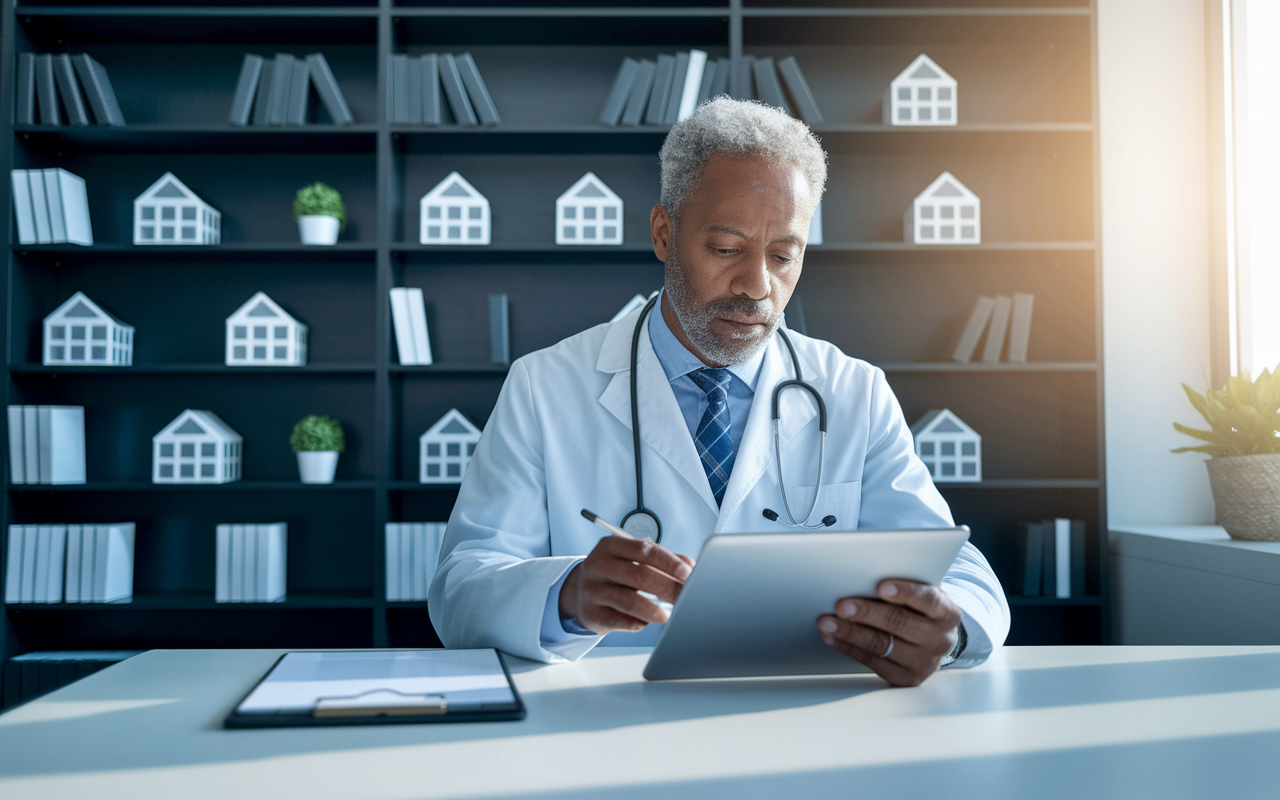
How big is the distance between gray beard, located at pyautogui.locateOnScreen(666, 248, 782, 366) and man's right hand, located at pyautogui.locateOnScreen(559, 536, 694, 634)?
57 centimetres

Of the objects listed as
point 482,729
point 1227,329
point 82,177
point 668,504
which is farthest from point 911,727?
point 82,177

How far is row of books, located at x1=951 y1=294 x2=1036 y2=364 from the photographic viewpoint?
105 inches

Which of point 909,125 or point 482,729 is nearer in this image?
point 482,729

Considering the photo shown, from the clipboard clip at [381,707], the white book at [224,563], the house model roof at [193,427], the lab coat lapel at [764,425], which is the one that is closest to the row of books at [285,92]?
the house model roof at [193,427]

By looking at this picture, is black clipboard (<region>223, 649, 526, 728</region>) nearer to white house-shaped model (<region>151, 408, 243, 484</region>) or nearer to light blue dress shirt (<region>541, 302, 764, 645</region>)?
light blue dress shirt (<region>541, 302, 764, 645</region>)

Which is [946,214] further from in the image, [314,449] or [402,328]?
[314,449]

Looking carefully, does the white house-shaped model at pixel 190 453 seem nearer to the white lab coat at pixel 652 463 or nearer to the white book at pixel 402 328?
the white book at pixel 402 328

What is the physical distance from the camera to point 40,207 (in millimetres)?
2588

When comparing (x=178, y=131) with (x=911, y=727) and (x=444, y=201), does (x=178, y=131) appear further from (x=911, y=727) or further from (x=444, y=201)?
(x=911, y=727)

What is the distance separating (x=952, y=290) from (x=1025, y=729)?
7.82ft

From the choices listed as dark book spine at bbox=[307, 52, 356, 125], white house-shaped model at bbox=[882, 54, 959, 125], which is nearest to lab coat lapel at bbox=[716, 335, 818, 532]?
white house-shaped model at bbox=[882, 54, 959, 125]

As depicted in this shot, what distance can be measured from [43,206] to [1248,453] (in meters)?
3.36

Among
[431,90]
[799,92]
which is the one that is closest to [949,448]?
[799,92]

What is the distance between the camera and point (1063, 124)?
2623 millimetres
